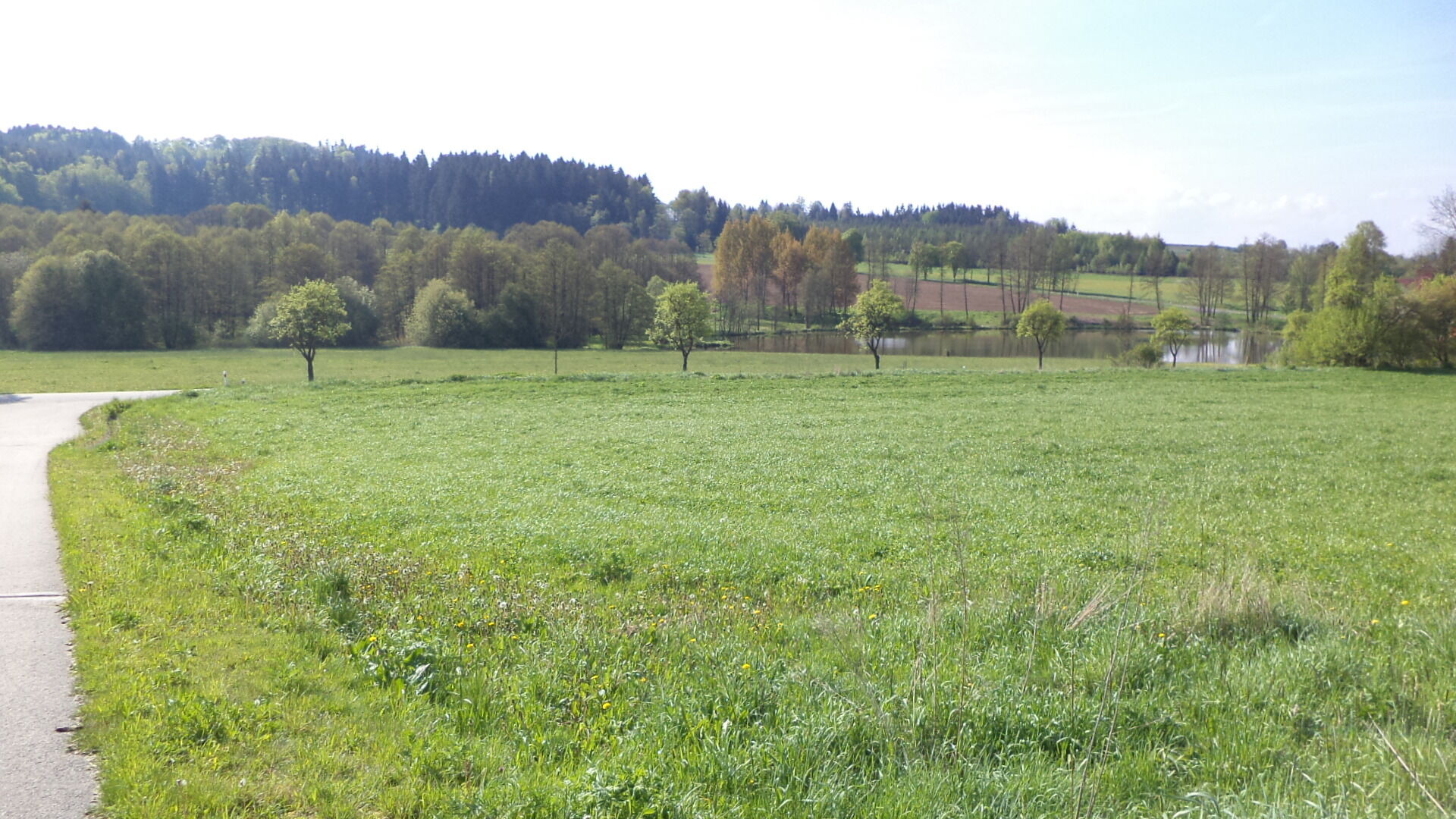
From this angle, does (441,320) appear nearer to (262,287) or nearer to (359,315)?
(359,315)

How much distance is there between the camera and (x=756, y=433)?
25281 mm

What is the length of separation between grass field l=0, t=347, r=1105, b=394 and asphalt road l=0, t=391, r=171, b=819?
3909 centimetres

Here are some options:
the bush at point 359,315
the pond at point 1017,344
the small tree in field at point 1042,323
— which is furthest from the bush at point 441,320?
the small tree in field at point 1042,323

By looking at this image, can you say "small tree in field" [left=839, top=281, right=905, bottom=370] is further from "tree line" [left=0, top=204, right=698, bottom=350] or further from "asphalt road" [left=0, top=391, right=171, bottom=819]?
"asphalt road" [left=0, top=391, right=171, bottom=819]

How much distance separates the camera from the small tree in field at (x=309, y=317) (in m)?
51.2

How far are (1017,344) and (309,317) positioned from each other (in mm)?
79107

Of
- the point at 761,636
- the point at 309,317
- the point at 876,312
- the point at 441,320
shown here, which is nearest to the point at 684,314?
the point at 876,312

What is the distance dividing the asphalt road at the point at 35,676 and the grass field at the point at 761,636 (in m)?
0.21

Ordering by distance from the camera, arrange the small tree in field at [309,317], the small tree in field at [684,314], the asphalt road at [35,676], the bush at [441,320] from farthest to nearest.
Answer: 1. the bush at [441,320]
2. the small tree in field at [684,314]
3. the small tree in field at [309,317]
4. the asphalt road at [35,676]

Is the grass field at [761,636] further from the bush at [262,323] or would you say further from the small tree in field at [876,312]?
the bush at [262,323]

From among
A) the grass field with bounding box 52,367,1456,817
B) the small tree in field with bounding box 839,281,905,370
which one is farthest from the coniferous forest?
the grass field with bounding box 52,367,1456,817

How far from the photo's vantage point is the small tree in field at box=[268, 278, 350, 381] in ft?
168

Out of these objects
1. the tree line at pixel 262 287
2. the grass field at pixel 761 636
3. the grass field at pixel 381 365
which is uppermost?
the tree line at pixel 262 287

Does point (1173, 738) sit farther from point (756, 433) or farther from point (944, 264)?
point (944, 264)
